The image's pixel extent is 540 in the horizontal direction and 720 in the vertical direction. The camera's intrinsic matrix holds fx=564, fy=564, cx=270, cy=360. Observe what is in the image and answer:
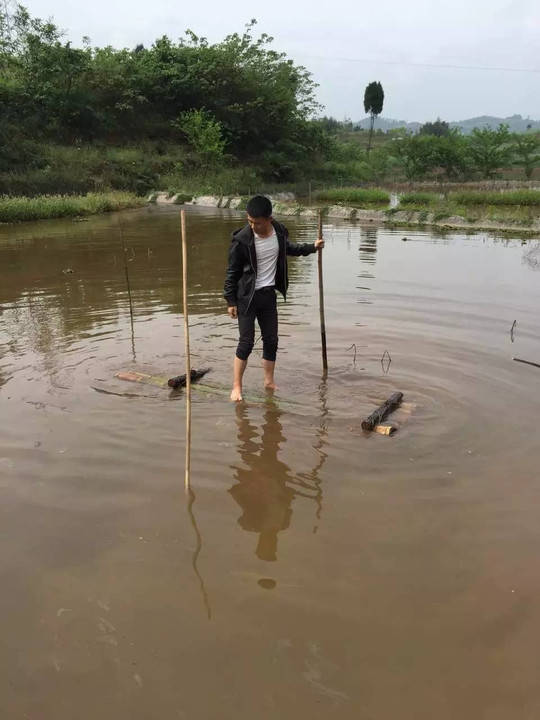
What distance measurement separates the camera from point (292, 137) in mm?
38000

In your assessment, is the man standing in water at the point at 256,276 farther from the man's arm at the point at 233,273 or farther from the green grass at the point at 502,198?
the green grass at the point at 502,198

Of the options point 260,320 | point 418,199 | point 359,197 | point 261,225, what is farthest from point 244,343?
point 359,197

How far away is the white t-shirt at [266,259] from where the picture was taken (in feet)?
13.7

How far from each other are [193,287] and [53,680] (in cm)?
715

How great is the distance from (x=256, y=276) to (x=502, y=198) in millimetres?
20513

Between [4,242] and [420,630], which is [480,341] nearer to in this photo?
[420,630]

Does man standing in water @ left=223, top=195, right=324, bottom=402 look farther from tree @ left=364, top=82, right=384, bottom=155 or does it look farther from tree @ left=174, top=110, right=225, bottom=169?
tree @ left=364, top=82, right=384, bottom=155

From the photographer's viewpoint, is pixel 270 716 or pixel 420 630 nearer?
pixel 270 716

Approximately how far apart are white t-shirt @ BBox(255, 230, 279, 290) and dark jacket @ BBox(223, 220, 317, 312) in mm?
34

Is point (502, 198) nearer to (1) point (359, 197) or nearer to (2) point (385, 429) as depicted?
(1) point (359, 197)

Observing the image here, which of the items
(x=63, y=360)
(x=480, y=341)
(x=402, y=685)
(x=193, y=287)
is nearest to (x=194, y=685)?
(x=402, y=685)

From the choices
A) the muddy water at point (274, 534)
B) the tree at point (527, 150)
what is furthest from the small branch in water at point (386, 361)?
the tree at point (527, 150)

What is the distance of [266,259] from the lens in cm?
423

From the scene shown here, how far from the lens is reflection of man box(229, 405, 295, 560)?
2.82 meters
